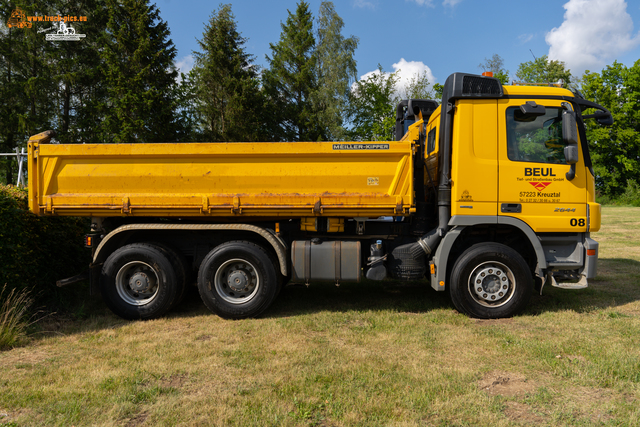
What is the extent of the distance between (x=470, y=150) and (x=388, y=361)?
9.07 feet

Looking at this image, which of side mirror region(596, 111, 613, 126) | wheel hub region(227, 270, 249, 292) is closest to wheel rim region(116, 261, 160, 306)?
wheel hub region(227, 270, 249, 292)

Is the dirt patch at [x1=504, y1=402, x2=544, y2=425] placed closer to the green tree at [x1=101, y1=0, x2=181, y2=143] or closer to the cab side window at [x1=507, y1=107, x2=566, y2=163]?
the cab side window at [x1=507, y1=107, x2=566, y2=163]

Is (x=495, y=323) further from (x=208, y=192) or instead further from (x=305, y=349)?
(x=208, y=192)

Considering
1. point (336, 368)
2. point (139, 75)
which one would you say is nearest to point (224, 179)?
point (336, 368)

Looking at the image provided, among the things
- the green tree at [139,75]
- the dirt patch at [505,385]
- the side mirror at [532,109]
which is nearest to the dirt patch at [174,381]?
the dirt patch at [505,385]

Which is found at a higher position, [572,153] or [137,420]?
[572,153]

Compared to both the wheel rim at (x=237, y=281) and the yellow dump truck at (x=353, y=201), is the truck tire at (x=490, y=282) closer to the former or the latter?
the yellow dump truck at (x=353, y=201)

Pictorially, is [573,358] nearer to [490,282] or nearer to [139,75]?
[490,282]

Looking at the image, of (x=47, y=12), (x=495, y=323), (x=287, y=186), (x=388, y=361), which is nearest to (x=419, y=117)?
(x=287, y=186)

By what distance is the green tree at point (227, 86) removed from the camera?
25.2m

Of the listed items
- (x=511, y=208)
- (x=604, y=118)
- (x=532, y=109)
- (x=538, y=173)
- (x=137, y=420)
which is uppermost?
(x=532, y=109)

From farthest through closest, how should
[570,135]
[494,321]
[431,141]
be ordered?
[431,141]
[494,321]
[570,135]

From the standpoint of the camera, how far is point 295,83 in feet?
96.6

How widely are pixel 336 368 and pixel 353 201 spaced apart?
2.08 metres
